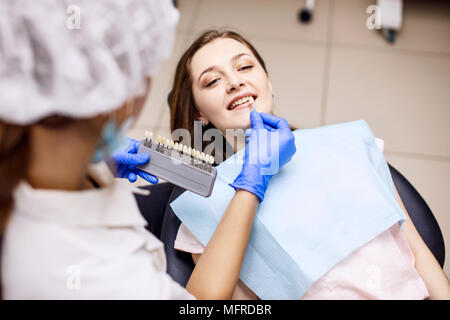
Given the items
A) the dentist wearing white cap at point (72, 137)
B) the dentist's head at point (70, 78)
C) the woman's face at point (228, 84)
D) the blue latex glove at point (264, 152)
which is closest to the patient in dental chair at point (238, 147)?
the woman's face at point (228, 84)

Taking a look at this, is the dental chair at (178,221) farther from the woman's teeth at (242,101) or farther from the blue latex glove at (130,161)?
the woman's teeth at (242,101)

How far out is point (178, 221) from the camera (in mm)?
1051

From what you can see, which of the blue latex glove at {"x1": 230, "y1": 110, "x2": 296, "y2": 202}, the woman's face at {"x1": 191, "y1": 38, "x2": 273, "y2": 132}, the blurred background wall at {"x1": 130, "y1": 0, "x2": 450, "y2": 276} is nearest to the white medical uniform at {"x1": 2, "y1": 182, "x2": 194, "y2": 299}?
the blue latex glove at {"x1": 230, "y1": 110, "x2": 296, "y2": 202}

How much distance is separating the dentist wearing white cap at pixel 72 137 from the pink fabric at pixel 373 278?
1.24ft

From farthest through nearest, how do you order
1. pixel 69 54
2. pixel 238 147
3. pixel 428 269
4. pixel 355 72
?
1. pixel 355 72
2. pixel 238 147
3. pixel 428 269
4. pixel 69 54

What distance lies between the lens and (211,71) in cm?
108

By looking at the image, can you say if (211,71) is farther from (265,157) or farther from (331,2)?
(331,2)

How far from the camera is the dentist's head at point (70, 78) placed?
42cm

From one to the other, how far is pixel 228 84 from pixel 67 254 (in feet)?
2.17

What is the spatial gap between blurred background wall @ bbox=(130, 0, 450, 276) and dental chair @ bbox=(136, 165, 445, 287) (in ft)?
1.70

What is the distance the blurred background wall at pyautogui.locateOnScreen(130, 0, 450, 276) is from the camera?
1.80m

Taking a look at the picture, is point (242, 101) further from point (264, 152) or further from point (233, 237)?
point (233, 237)

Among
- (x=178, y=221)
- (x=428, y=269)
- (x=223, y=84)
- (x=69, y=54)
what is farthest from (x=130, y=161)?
(x=428, y=269)

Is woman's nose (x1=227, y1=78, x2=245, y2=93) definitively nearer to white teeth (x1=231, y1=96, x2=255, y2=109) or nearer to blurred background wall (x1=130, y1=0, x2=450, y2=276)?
white teeth (x1=231, y1=96, x2=255, y2=109)
